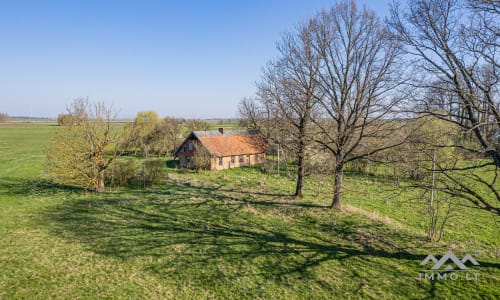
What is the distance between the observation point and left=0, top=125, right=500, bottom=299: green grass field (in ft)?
24.5

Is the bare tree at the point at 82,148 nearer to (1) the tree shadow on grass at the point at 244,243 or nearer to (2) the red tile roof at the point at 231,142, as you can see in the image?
(1) the tree shadow on grass at the point at 244,243

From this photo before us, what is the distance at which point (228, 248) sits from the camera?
993 cm

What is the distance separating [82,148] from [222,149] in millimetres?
15726

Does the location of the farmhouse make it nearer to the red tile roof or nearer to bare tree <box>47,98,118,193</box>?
the red tile roof

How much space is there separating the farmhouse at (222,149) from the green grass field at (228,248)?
1269 centimetres

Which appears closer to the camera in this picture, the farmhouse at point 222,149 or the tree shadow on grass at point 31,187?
the tree shadow on grass at point 31,187

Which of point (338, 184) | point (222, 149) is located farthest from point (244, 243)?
point (222, 149)

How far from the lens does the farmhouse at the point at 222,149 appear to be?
29.6 metres

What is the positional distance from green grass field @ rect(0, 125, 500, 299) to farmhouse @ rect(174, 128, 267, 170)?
500 inches

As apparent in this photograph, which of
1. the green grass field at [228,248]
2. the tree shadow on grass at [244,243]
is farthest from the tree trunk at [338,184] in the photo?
the tree shadow on grass at [244,243]

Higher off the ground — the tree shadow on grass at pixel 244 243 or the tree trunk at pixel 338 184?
the tree trunk at pixel 338 184

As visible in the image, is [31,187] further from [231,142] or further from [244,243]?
[231,142]

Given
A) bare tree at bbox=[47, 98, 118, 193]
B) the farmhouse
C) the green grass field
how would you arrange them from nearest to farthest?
the green grass field
bare tree at bbox=[47, 98, 118, 193]
the farmhouse

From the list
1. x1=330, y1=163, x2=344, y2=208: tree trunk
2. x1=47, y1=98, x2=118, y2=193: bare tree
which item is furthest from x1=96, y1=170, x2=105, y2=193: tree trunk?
x1=330, y1=163, x2=344, y2=208: tree trunk
